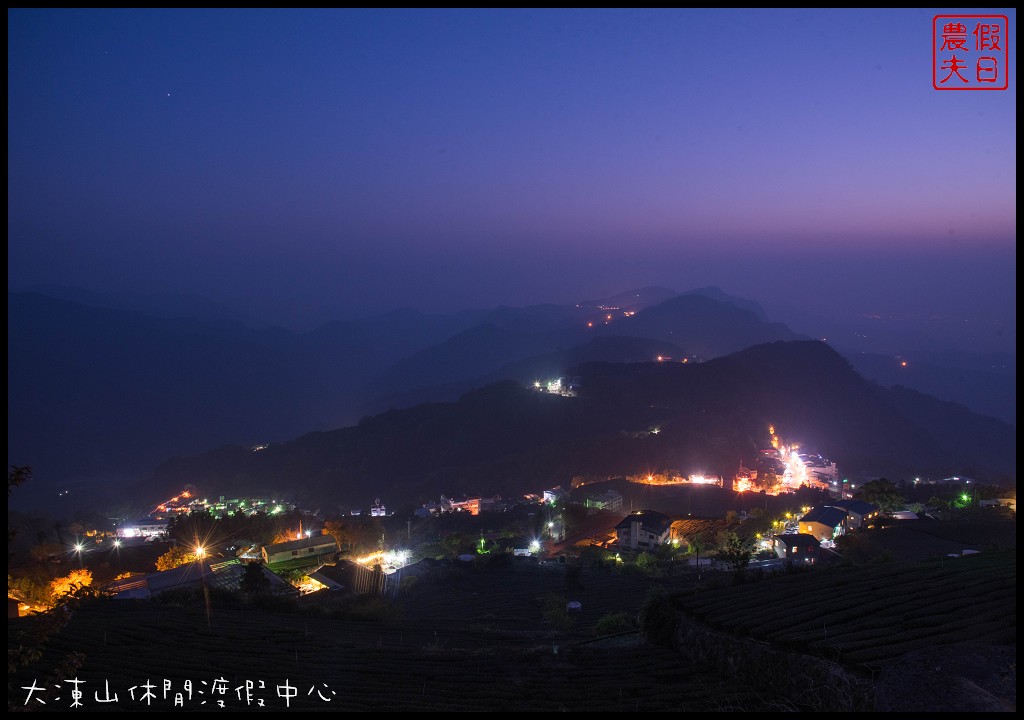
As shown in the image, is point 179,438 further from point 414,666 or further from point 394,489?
point 414,666

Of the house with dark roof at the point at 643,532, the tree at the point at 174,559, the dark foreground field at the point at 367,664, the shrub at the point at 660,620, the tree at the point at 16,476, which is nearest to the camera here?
the tree at the point at 16,476

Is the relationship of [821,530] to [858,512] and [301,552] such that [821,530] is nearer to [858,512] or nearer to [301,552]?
[858,512]

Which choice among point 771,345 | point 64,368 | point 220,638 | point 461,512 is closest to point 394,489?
point 461,512

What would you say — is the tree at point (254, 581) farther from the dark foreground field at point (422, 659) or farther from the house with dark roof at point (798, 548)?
the house with dark roof at point (798, 548)

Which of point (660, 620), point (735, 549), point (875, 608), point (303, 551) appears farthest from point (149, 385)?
point (875, 608)

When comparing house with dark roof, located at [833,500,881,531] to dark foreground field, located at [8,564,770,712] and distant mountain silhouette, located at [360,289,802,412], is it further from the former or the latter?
distant mountain silhouette, located at [360,289,802,412]

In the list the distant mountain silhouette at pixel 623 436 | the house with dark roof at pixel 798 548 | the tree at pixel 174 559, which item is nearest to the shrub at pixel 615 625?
the house with dark roof at pixel 798 548
